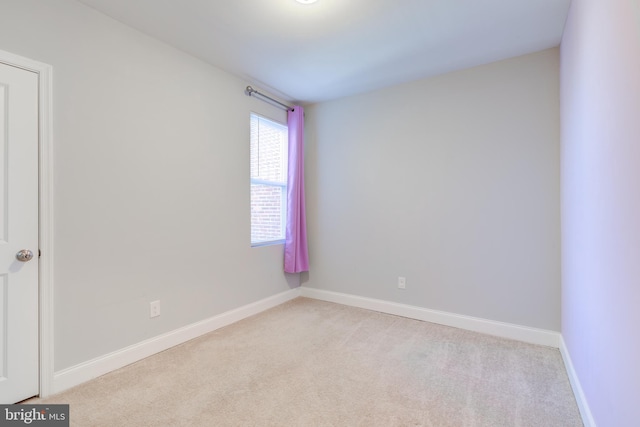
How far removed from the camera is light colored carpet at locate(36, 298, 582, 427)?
167cm

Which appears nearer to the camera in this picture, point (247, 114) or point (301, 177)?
point (247, 114)

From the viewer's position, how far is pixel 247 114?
10.6 ft

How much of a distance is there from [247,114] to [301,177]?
0.97 meters

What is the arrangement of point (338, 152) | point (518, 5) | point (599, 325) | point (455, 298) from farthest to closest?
1. point (338, 152)
2. point (455, 298)
3. point (518, 5)
4. point (599, 325)

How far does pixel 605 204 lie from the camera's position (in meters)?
1.36

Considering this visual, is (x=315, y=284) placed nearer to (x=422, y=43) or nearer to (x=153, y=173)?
(x=153, y=173)

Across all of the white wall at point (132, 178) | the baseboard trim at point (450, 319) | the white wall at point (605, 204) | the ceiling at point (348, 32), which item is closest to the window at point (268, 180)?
the white wall at point (132, 178)

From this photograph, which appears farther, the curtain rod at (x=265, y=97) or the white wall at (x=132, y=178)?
the curtain rod at (x=265, y=97)

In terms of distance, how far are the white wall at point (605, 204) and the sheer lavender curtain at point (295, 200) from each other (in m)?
2.55

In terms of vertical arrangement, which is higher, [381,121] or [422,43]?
[422,43]

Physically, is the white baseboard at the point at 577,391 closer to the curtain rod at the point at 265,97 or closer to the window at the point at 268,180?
the window at the point at 268,180

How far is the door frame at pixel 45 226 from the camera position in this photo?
1.82 meters

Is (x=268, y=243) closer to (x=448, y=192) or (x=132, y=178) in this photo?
(x=132, y=178)

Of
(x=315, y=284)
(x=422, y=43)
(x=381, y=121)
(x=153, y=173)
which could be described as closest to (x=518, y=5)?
(x=422, y=43)
